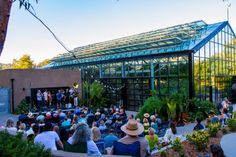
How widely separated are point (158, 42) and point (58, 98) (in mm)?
9406

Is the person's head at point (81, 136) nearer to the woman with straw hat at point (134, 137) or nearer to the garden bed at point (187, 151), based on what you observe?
the woman with straw hat at point (134, 137)

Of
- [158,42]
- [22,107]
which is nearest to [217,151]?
[158,42]

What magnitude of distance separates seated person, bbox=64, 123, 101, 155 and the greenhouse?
46.5 ft

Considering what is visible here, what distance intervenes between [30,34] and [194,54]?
1624cm

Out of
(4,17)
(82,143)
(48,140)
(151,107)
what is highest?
(4,17)

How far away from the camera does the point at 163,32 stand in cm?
2333

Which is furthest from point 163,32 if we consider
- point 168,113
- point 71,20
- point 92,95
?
point 71,20

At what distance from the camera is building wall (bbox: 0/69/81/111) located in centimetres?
2236

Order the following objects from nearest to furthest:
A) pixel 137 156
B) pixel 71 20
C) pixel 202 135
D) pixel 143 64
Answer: pixel 71 20, pixel 137 156, pixel 202 135, pixel 143 64

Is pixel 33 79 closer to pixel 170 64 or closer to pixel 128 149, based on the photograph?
pixel 170 64

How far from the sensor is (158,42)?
2183 centimetres

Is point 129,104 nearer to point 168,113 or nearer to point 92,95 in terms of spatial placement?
point 92,95

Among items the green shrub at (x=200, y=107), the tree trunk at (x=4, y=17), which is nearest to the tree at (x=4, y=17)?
the tree trunk at (x=4, y=17)

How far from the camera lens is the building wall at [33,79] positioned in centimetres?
2236
